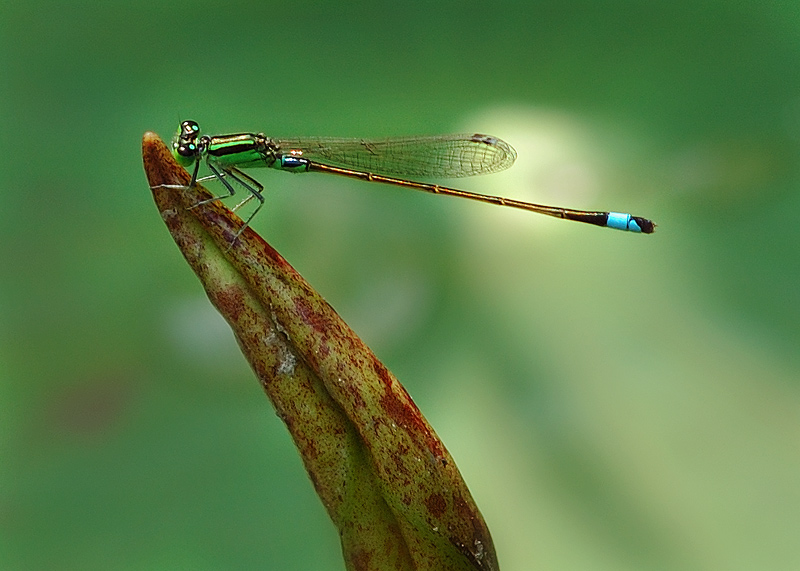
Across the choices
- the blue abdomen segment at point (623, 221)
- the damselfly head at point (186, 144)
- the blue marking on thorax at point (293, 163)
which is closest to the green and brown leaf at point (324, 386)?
the damselfly head at point (186, 144)

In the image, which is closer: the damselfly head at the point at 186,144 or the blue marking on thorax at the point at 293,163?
the damselfly head at the point at 186,144

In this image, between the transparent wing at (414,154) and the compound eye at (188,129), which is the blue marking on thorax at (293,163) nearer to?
the transparent wing at (414,154)

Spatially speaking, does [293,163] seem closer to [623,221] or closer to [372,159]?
[372,159]

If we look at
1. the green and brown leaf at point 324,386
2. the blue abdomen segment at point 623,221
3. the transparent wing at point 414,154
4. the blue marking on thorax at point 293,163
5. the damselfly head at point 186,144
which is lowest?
the green and brown leaf at point 324,386

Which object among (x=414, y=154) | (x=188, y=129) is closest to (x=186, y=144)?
(x=188, y=129)

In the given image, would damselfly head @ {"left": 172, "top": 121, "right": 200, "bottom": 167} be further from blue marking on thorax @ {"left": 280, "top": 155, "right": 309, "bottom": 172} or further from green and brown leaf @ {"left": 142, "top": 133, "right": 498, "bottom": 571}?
green and brown leaf @ {"left": 142, "top": 133, "right": 498, "bottom": 571}

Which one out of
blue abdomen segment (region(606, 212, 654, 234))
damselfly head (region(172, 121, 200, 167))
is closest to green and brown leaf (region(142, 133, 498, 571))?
damselfly head (region(172, 121, 200, 167))
